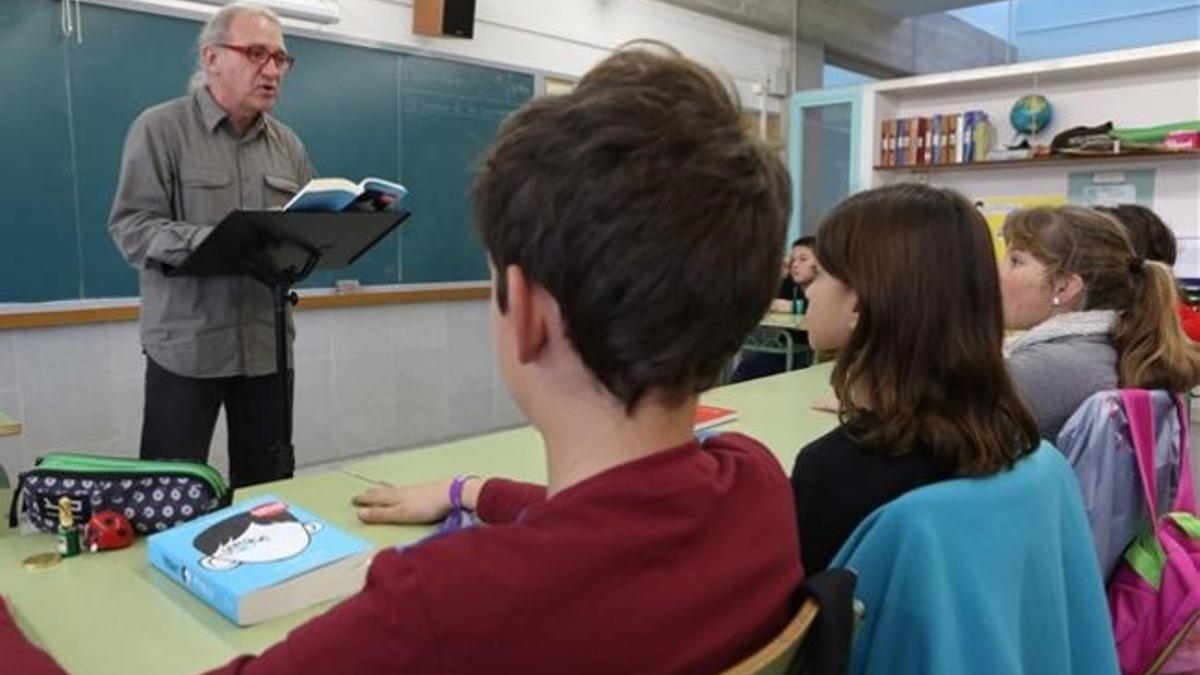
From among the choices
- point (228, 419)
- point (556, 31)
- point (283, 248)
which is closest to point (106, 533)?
point (283, 248)

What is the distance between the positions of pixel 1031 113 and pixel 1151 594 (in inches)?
162

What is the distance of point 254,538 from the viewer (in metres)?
1.13

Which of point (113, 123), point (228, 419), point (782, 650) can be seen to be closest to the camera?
point (782, 650)

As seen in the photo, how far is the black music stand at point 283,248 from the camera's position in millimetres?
1841

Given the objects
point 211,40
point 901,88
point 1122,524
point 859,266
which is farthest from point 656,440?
point 901,88

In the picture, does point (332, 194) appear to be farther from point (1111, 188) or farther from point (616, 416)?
point (1111, 188)

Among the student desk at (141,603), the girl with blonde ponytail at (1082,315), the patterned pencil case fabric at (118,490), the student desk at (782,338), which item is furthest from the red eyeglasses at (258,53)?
A: the student desk at (782,338)

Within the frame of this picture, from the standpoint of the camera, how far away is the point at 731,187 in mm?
647

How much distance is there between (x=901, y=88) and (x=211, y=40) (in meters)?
4.30

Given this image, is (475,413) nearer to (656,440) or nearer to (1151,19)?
(656,440)

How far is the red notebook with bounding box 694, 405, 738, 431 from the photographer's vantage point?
1.94 metres

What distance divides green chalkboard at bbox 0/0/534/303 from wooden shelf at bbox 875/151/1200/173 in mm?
2899

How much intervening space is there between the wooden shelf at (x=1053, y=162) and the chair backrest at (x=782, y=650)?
4652 mm

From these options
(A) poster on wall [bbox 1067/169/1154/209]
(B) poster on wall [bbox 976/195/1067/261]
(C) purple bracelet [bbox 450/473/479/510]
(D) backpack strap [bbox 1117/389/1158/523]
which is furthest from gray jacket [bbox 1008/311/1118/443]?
(B) poster on wall [bbox 976/195/1067/261]
